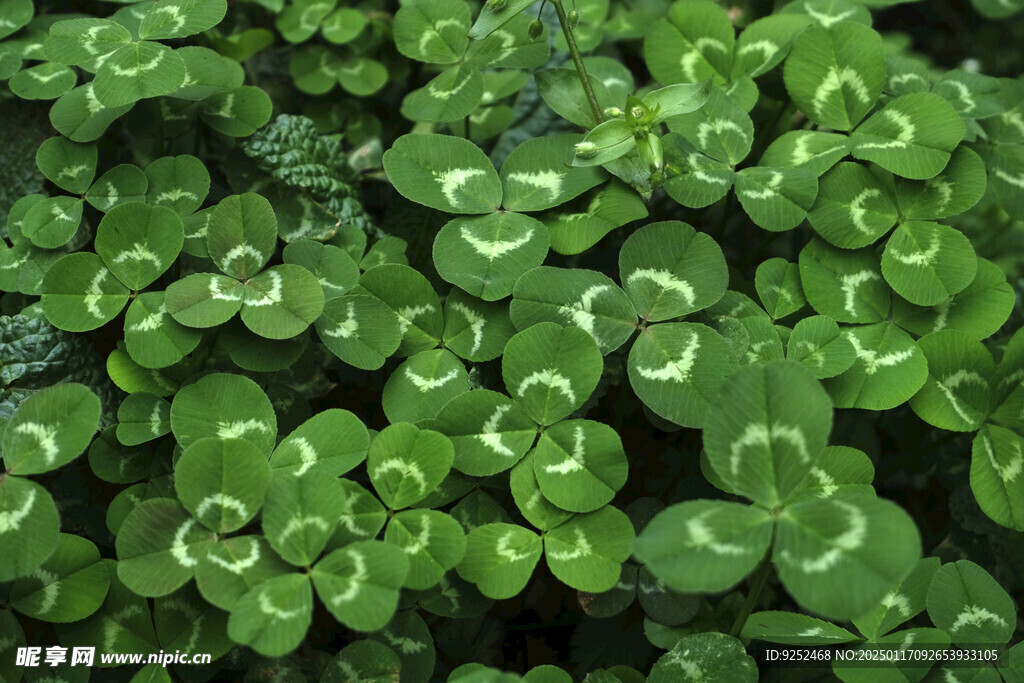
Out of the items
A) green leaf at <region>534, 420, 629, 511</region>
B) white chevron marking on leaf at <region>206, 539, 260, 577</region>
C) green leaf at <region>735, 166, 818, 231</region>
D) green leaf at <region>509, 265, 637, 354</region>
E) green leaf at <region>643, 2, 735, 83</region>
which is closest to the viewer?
white chevron marking on leaf at <region>206, 539, 260, 577</region>

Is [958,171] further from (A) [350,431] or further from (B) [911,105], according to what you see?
(A) [350,431]

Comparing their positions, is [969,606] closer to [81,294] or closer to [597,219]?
[597,219]

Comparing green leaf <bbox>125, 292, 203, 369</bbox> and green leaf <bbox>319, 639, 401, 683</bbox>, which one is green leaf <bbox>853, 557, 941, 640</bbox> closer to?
green leaf <bbox>319, 639, 401, 683</bbox>

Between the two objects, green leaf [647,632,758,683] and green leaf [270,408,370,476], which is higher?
green leaf [270,408,370,476]

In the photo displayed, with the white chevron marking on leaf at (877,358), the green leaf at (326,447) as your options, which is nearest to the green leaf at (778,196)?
the white chevron marking on leaf at (877,358)

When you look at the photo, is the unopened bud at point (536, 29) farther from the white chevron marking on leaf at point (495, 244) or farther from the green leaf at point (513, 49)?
the white chevron marking on leaf at point (495, 244)

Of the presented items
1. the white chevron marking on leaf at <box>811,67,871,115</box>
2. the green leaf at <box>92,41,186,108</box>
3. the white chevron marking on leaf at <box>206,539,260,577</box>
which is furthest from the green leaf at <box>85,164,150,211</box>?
the white chevron marking on leaf at <box>811,67,871,115</box>
